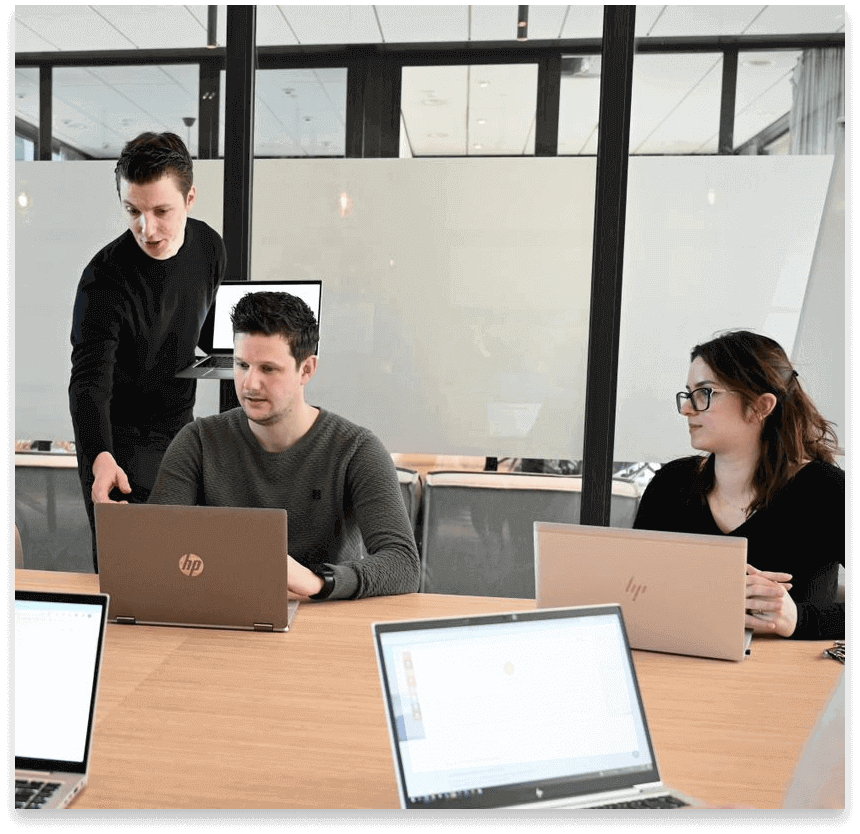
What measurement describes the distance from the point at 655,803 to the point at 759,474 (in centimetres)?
122

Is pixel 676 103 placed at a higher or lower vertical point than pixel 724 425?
higher

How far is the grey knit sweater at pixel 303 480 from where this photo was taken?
228cm

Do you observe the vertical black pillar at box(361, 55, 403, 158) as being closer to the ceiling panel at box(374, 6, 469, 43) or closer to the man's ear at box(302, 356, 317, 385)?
the ceiling panel at box(374, 6, 469, 43)

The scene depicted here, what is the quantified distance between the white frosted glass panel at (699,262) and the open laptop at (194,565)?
2078 millimetres

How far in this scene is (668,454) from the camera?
11.8ft

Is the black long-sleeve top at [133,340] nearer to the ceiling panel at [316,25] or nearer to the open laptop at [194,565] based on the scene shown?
the ceiling panel at [316,25]

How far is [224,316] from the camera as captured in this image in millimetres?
3463

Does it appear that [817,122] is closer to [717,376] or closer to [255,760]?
[717,376]

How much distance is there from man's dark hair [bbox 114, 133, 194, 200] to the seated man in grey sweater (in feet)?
4.11

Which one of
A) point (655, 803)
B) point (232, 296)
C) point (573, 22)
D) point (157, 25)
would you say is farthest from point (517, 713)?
point (157, 25)

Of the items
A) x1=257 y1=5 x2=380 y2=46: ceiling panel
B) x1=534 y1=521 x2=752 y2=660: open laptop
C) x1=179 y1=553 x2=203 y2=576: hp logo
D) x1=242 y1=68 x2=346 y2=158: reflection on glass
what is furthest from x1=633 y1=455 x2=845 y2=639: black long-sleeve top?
x1=257 y1=5 x2=380 y2=46: ceiling panel

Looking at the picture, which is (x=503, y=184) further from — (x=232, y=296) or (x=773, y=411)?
(x=773, y=411)

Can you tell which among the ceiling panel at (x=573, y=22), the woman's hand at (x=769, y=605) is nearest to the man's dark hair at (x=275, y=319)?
the woman's hand at (x=769, y=605)

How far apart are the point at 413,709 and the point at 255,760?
1.06ft
